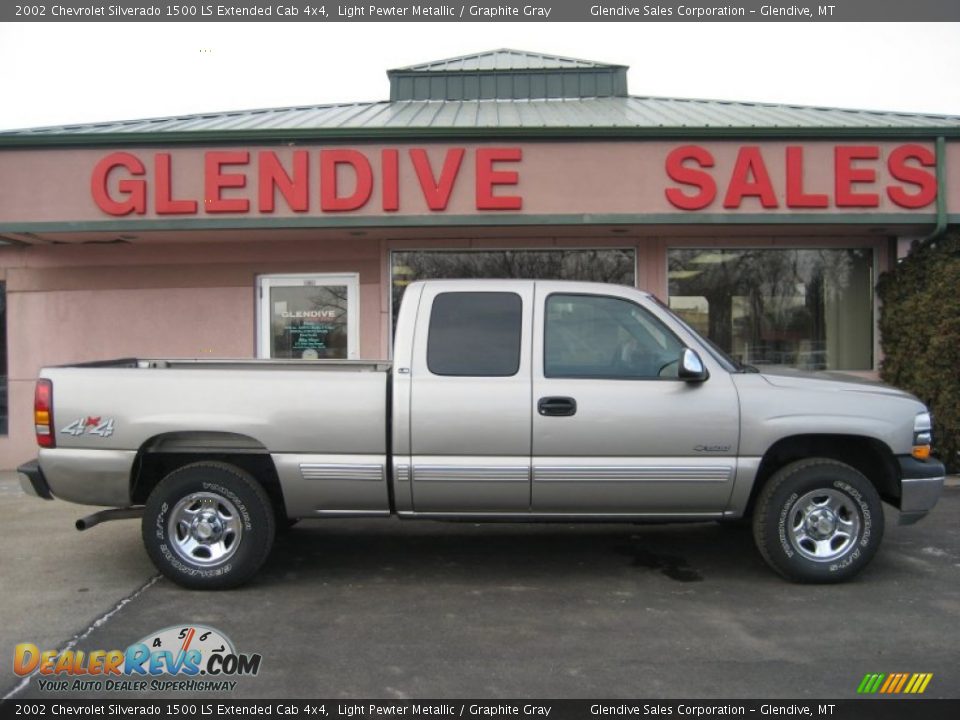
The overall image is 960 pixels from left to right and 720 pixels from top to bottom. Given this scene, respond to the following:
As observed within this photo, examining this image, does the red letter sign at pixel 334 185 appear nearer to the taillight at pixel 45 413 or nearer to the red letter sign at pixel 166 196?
the red letter sign at pixel 166 196

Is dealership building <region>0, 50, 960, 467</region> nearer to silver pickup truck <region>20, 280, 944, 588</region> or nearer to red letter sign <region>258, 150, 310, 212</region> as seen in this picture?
red letter sign <region>258, 150, 310, 212</region>

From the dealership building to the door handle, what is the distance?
13.5 feet

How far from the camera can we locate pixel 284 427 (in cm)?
534

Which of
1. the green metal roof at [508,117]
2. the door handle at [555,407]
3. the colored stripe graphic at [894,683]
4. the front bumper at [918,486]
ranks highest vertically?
the green metal roof at [508,117]

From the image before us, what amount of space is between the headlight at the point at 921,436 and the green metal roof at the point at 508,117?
4508 mm

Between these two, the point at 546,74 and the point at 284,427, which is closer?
the point at 284,427

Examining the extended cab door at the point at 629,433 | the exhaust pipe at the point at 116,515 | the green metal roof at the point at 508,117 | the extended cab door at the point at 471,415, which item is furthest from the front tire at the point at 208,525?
the green metal roof at the point at 508,117

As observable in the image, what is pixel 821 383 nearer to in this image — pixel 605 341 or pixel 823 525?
pixel 823 525

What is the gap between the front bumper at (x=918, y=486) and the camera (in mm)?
5422

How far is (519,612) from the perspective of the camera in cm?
505
